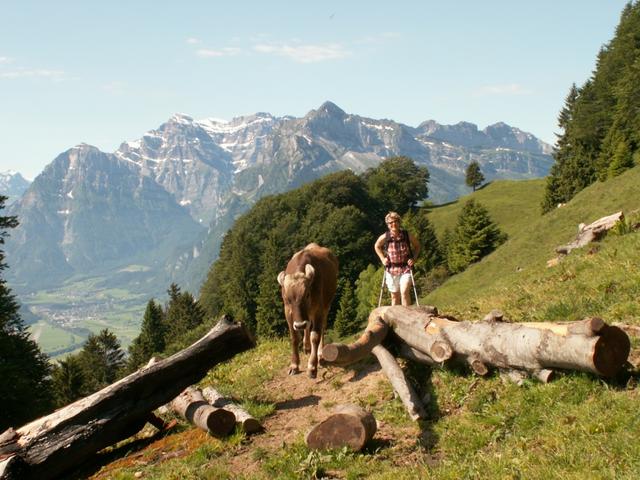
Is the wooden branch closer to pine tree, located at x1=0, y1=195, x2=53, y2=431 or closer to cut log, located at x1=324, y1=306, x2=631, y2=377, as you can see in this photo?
cut log, located at x1=324, y1=306, x2=631, y2=377

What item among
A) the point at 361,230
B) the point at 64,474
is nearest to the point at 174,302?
the point at 361,230

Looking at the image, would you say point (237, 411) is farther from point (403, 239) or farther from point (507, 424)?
point (403, 239)

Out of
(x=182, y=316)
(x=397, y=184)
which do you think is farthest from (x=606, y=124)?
(x=182, y=316)

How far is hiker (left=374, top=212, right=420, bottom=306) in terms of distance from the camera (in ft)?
50.3

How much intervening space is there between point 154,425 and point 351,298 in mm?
60550

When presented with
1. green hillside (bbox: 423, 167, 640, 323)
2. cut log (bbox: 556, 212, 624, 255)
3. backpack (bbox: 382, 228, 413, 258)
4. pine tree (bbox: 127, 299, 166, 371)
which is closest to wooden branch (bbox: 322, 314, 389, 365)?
backpack (bbox: 382, 228, 413, 258)

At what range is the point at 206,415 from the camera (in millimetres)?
10633

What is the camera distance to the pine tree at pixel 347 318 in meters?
67.6

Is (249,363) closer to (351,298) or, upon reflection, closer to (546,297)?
(546,297)

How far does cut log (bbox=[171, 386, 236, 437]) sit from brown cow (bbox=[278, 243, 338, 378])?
325 centimetres

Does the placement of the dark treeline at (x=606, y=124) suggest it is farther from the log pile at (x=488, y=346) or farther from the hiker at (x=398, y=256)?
the log pile at (x=488, y=346)

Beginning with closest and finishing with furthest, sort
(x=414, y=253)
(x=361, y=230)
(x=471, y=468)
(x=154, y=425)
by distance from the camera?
(x=471, y=468), (x=154, y=425), (x=414, y=253), (x=361, y=230)

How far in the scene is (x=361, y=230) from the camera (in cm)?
9181

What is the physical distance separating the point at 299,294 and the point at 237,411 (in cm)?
377
